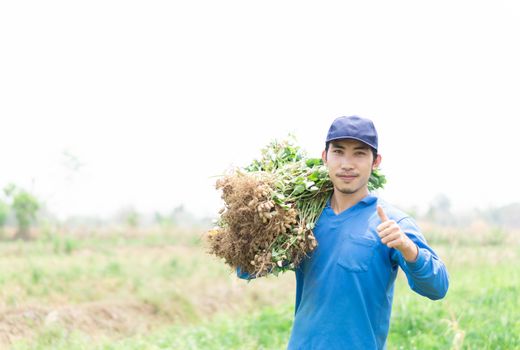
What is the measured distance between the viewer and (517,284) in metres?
8.47

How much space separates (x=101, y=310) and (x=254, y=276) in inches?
265

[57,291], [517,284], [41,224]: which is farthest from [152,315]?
[41,224]

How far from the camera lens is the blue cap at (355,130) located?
258cm

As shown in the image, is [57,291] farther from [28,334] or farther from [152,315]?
[28,334]

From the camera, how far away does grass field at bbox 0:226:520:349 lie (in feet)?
21.1

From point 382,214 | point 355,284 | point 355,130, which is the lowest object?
point 355,284

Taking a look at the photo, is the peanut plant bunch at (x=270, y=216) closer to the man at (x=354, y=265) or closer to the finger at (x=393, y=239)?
the man at (x=354, y=265)

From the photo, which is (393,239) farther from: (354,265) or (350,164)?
(350,164)

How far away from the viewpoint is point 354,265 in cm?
255

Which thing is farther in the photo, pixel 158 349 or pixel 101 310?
pixel 101 310

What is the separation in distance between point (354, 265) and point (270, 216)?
1.31 feet

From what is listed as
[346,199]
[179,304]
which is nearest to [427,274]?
[346,199]

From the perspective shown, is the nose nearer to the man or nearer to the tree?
the man

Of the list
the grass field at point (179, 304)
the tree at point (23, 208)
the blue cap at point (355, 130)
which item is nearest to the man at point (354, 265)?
the blue cap at point (355, 130)
